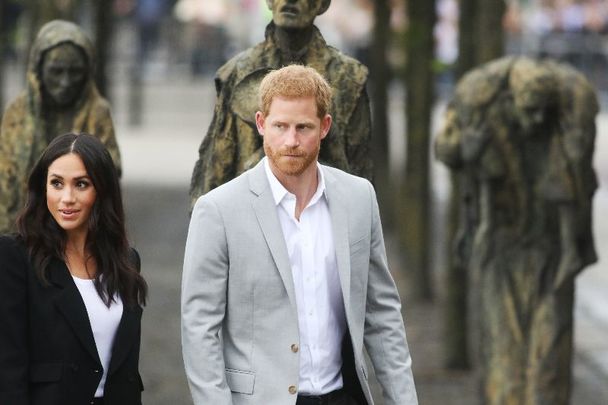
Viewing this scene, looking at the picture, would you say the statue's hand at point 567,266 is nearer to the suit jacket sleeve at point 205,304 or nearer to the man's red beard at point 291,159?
the man's red beard at point 291,159

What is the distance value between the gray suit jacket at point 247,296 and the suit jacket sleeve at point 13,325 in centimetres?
50

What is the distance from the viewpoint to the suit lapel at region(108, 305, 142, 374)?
5.83m

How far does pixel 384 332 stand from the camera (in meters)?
6.03

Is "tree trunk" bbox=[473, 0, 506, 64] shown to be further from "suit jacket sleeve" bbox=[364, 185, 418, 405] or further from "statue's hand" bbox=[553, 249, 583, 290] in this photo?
"suit jacket sleeve" bbox=[364, 185, 418, 405]

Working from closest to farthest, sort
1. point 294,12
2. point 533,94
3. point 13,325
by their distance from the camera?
point 13,325, point 294,12, point 533,94

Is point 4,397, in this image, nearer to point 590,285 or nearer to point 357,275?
point 357,275

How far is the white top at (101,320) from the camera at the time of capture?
5.83 metres

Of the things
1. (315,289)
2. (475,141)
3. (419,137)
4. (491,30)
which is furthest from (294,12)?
(419,137)

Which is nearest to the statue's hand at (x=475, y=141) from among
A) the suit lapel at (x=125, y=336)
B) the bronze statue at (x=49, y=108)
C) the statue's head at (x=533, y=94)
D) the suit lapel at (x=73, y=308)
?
the statue's head at (x=533, y=94)

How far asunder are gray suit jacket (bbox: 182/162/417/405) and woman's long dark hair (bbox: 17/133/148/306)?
246 mm

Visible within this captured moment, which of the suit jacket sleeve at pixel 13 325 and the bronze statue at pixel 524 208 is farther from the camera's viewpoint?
the bronze statue at pixel 524 208

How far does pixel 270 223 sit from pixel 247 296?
24 cm

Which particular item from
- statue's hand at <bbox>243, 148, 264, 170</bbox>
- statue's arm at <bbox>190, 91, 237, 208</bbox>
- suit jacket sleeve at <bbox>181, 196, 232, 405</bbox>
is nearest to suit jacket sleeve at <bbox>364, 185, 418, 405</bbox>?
suit jacket sleeve at <bbox>181, 196, 232, 405</bbox>

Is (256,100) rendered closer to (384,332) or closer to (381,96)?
(384,332)
